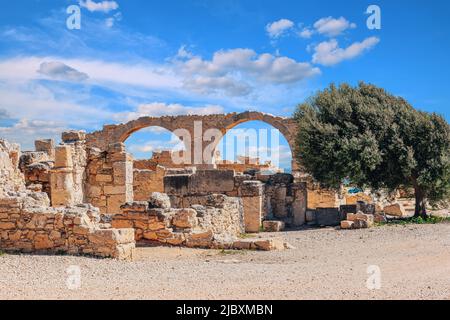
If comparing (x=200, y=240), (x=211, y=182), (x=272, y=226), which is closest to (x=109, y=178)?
(x=211, y=182)

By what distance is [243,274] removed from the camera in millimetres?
6242

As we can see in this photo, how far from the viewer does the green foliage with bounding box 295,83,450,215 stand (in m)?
14.0

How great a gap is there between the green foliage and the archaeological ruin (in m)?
0.91

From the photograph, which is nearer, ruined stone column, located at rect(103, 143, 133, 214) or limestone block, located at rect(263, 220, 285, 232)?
ruined stone column, located at rect(103, 143, 133, 214)

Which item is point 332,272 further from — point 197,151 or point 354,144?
point 197,151

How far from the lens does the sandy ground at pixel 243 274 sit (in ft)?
16.7

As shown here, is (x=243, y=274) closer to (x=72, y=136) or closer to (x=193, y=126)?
(x=72, y=136)

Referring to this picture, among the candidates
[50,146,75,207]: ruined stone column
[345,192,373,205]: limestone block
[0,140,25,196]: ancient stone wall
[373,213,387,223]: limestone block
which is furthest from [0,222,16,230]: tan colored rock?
[345,192,373,205]: limestone block

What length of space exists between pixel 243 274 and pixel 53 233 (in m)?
2.97

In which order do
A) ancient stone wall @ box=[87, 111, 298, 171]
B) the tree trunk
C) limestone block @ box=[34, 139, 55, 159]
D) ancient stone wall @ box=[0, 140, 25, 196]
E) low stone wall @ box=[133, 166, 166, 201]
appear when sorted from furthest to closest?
ancient stone wall @ box=[87, 111, 298, 171]
low stone wall @ box=[133, 166, 166, 201]
limestone block @ box=[34, 139, 55, 159]
the tree trunk
ancient stone wall @ box=[0, 140, 25, 196]

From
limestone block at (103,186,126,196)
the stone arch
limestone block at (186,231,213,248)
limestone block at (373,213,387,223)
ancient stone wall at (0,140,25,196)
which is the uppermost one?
the stone arch

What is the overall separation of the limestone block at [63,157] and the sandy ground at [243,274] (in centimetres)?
421

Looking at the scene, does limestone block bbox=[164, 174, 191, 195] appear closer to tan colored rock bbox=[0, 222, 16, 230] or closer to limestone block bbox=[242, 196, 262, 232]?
limestone block bbox=[242, 196, 262, 232]

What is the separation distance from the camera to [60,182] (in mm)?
11875
